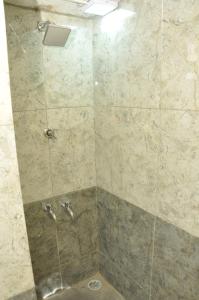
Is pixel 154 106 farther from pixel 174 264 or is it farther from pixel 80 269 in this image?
pixel 80 269

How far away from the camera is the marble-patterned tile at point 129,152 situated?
4.10ft

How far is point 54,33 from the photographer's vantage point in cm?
129

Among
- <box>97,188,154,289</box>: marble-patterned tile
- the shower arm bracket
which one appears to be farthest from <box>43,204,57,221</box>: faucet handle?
the shower arm bracket

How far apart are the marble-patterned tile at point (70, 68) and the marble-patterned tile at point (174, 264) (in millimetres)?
952

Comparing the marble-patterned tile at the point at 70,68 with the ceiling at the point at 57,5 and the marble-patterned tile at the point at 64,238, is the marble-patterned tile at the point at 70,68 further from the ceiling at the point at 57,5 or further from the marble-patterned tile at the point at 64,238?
the marble-patterned tile at the point at 64,238

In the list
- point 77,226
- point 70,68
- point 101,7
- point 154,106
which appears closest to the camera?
point 154,106

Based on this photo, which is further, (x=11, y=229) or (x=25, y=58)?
(x=25, y=58)

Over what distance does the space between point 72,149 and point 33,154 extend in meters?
0.28

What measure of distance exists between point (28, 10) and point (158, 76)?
83 cm

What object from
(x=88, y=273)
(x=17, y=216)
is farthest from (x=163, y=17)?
(x=88, y=273)

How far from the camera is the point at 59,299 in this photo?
1.70 m

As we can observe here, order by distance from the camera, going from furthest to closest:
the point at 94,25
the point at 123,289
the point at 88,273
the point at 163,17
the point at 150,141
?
the point at 88,273
the point at 123,289
the point at 94,25
the point at 150,141
the point at 163,17

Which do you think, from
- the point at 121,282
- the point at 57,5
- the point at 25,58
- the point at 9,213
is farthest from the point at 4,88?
the point at 121,282

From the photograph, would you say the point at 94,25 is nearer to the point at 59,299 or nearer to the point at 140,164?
the point at 140,164
